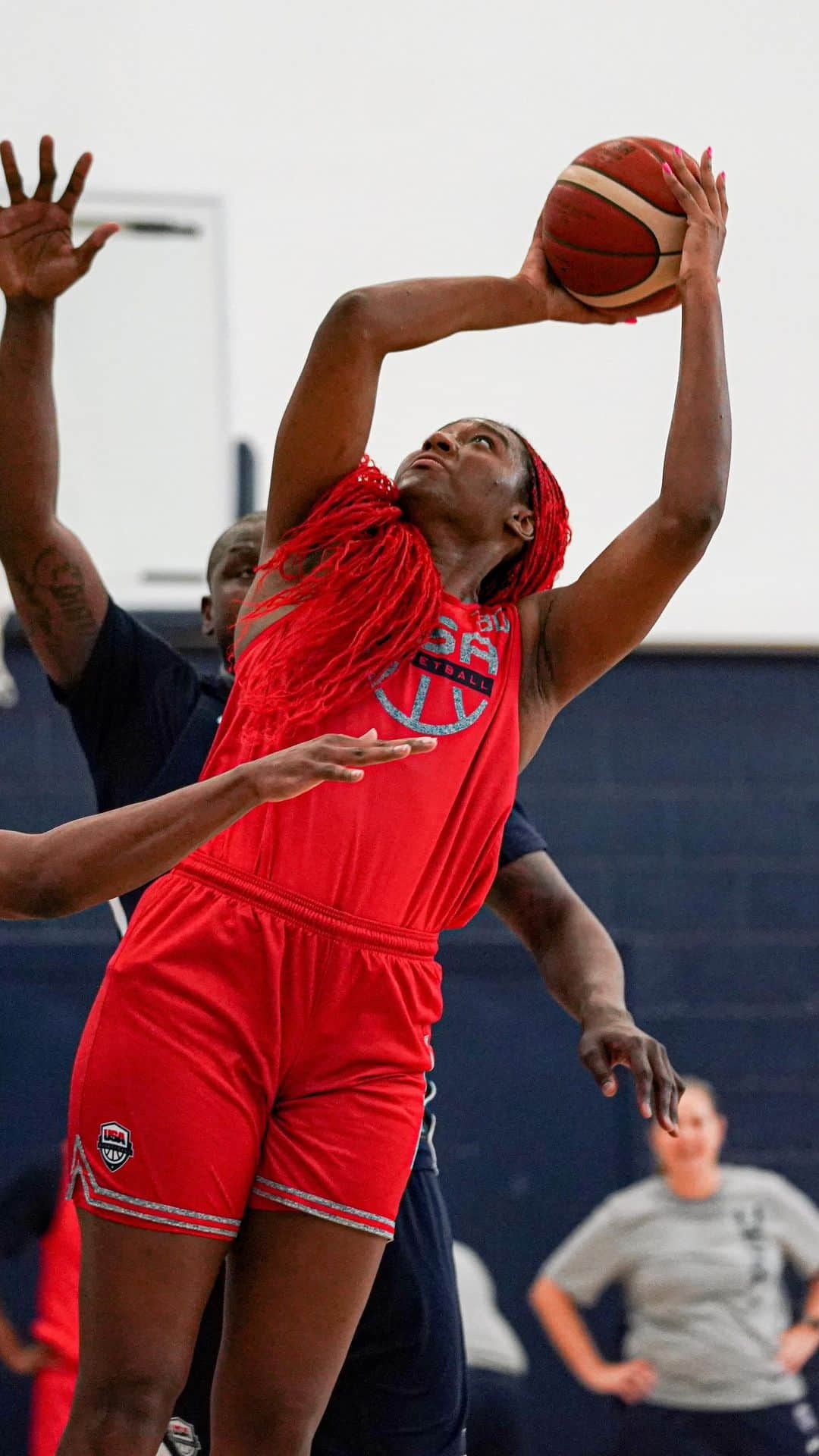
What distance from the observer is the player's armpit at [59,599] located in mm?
Result: 2668

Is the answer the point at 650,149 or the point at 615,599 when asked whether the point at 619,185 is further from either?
the point at 615,599

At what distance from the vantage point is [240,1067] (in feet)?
7.14

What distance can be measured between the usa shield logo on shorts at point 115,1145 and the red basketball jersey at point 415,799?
1.26ft

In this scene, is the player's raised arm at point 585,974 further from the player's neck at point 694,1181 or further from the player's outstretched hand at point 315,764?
the player's neck at point 694,1181

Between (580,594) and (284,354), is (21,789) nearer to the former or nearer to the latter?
(284,354)

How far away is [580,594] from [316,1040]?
79 centimetres

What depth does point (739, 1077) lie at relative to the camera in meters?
5.97

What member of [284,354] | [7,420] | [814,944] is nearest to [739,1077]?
[814,944]

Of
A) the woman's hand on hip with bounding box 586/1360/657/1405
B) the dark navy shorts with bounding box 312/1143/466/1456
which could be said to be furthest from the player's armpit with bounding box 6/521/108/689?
the woman's hand on hip with bounding box 586/1360/657/1405

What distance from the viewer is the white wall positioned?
6191 mm

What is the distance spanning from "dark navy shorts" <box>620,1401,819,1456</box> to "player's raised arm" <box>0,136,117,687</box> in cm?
396

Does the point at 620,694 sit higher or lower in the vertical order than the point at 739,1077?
higher

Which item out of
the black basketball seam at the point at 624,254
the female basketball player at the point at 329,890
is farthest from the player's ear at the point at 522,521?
the black basketball seam at the point at 624,254

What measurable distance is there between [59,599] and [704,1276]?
3806mm
